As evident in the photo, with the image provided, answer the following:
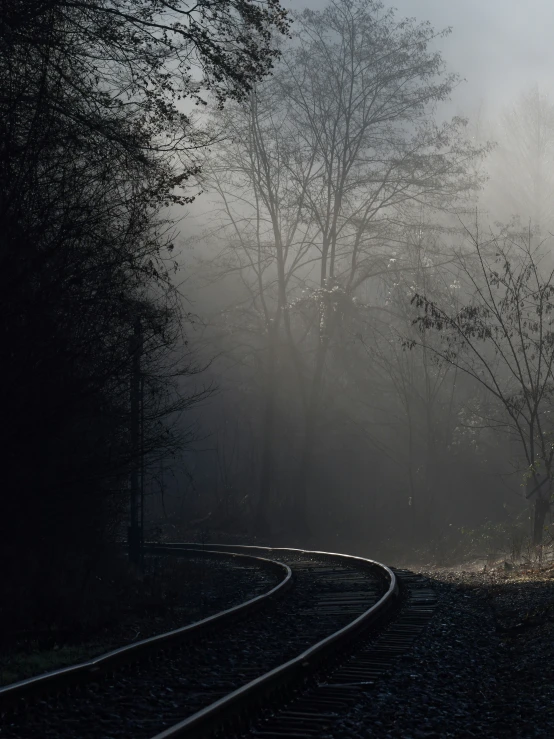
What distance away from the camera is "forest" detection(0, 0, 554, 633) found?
11.8 m

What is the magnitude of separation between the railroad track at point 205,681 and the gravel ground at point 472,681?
0.40m

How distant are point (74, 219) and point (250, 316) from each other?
2701 centimetres

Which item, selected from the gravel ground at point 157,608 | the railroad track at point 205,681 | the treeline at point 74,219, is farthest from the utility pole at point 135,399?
the railroad track at point 205,681

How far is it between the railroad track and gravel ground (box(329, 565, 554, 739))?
40cm

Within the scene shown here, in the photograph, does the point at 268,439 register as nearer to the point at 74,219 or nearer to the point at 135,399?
the point at 135,399

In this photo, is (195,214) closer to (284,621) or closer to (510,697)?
(284,621)

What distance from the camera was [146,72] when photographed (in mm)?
12453

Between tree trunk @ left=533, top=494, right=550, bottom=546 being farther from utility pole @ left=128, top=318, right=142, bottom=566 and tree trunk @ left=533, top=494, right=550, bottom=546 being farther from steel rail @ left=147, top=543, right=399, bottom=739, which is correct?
steel rail @ left=147, top=543, right=399, bottom=739

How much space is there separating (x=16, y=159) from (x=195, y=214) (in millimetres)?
27322

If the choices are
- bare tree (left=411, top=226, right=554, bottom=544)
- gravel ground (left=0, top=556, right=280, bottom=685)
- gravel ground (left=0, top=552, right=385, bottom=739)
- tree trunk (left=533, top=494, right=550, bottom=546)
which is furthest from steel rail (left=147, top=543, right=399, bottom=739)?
tree trunk (left=533, top=494, right=550, bottom=546)

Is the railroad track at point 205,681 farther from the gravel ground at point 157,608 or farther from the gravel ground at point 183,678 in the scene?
the gravel ground at point 157,608

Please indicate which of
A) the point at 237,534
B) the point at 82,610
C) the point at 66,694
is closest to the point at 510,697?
the point at 66,694

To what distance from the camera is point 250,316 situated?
38.7 metres

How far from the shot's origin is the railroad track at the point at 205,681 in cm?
625
